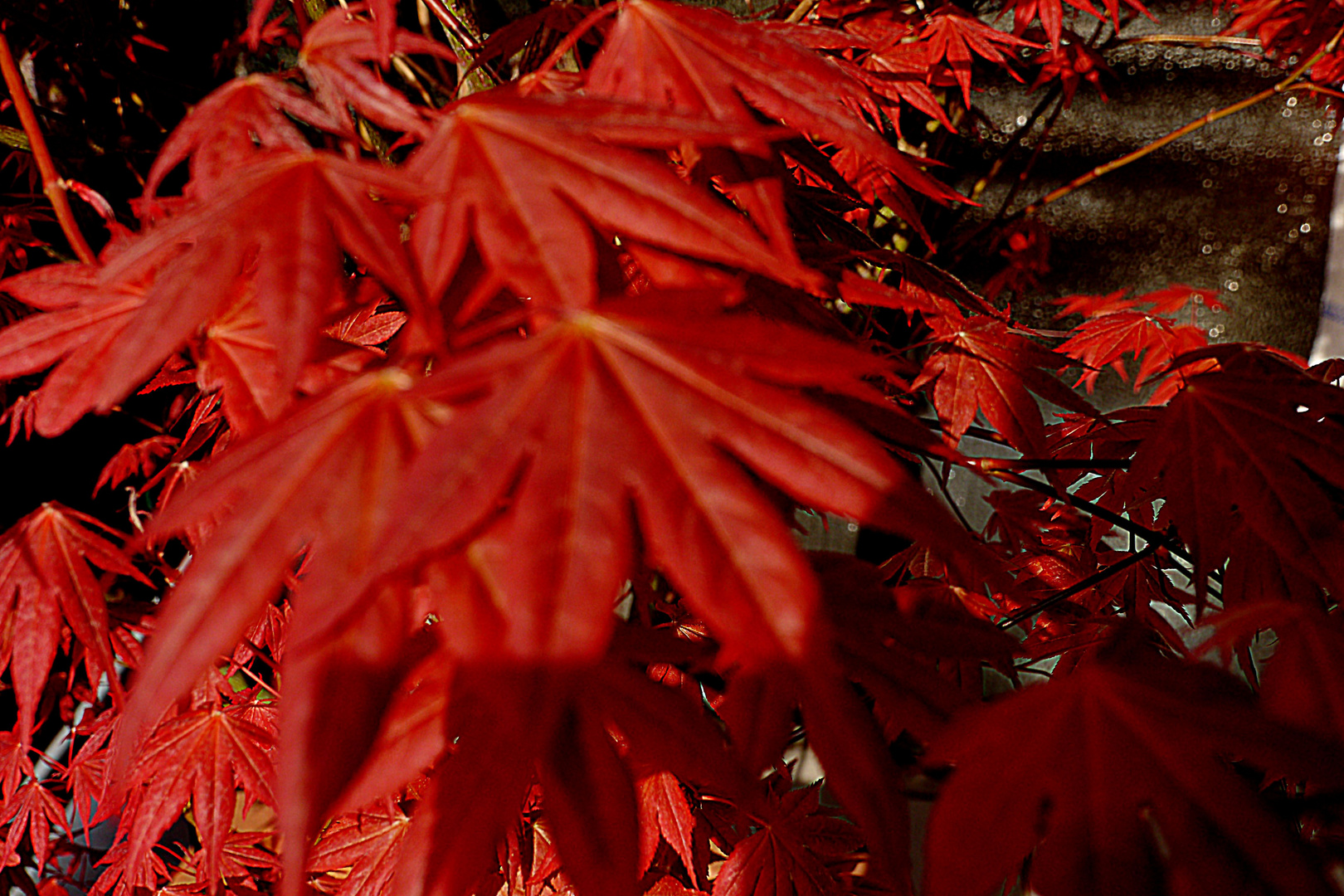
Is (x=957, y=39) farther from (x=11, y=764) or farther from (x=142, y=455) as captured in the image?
(x=11, y=764)

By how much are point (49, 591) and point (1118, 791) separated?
2.48ft

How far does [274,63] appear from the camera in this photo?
1.86 m

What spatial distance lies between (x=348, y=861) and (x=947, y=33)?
147 cm

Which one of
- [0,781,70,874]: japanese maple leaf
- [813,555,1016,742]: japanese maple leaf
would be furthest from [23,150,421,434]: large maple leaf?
[0,781,70,874]: japanese maple leaf

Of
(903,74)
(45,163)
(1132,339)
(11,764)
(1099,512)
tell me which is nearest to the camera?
(45,163)

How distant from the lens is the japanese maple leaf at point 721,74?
0.46m

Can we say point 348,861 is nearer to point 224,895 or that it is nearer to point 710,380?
point 224,895

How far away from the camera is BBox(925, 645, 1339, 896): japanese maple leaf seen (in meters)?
0.30

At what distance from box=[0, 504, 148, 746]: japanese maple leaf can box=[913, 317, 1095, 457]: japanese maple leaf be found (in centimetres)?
74

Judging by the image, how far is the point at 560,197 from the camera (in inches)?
15.1

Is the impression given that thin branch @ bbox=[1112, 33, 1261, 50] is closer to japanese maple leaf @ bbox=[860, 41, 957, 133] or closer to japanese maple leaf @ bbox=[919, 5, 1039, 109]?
japanese maple leaf @ bbox=[919, 5, 1039, 109]

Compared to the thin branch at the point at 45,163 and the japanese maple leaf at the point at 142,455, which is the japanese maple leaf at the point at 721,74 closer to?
the thin branch at the point at 45,163

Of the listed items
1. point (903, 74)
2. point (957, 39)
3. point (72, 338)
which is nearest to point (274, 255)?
point (72, 338)

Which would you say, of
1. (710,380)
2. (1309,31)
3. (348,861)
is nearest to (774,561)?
(710,380)
